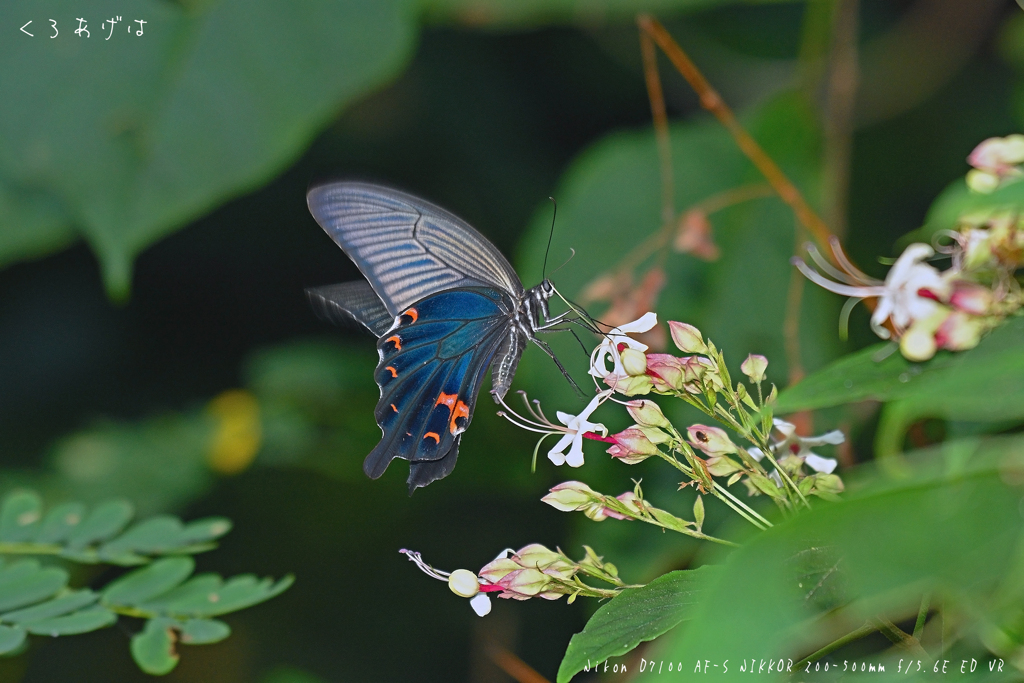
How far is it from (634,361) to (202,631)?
49 centimetres

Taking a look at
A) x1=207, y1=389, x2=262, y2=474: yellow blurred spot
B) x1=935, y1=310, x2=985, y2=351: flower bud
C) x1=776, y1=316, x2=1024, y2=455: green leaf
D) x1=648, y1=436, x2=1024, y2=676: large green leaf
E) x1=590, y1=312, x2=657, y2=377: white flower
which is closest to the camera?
x1=648, y1=436, x2=1024, y2=676: large green leaf

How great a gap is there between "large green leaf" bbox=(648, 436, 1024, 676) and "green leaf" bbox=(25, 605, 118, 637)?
0.58 m

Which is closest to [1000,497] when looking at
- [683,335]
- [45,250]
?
[683,335]

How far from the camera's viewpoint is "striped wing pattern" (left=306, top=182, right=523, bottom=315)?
92 centimetres

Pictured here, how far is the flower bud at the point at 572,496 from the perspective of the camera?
0.62m

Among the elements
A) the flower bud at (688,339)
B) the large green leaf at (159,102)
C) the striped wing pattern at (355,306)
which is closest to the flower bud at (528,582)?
the flower bud at (688,339)

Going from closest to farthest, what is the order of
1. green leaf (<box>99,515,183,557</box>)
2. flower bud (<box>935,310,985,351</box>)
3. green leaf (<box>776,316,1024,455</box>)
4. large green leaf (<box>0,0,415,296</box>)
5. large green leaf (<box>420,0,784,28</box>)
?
green leaf (<box>776,316,1024,455</box>), flower bud (<box>935,310,985,351</box>), green leaf (<box>99,515,183,557</box>), large green leaf (<box>0,0,415,296</box>), large green leaf (<box>420,0,784,28</box>)

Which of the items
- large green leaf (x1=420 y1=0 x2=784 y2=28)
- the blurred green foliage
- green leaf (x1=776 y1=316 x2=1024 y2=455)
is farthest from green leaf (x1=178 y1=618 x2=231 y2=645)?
large green leaf (x1=420 y1=0 x2=784 y2=28)

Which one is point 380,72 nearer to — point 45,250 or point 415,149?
point 45,250

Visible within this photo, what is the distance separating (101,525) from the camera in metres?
0.91

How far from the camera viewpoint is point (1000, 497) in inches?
16.4

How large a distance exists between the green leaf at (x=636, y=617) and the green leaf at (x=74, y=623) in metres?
0.46

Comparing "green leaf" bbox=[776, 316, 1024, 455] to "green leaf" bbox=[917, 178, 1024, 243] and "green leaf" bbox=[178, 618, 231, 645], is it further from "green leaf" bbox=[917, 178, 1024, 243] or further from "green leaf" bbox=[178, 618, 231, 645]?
"green leaf" bbox=[178, 618, 231, 645]

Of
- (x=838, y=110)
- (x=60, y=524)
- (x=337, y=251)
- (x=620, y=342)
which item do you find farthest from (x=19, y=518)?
(x=838, y=110)
